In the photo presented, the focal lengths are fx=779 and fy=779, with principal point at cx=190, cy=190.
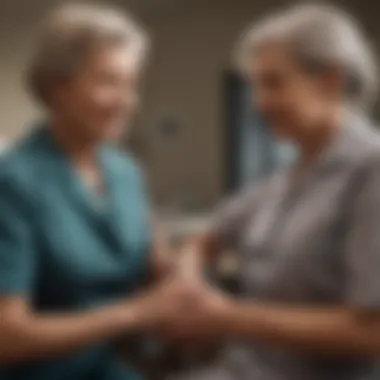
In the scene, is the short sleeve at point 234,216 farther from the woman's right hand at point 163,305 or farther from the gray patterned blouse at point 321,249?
the woman's right hand at point 163,305

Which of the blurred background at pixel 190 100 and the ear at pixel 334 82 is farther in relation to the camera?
the blurred background at pixel 190 100

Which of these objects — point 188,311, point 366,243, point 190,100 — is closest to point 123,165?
point 188,311

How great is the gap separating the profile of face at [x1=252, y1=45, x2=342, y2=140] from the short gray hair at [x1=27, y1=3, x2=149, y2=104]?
6.1 inches

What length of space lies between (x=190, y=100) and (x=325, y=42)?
0.61m

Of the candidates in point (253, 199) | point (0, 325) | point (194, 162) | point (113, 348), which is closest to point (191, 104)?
point (194, 162)

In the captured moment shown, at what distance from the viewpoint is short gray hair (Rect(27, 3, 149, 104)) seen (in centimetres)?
84

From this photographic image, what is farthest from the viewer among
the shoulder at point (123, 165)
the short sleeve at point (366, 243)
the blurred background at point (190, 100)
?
the blurred background at point (190, 100)

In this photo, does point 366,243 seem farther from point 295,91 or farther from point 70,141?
point 70,141

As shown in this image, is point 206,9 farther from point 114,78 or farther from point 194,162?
point 114,78

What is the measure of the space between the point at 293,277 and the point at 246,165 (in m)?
0.44

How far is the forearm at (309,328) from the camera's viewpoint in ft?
2.61

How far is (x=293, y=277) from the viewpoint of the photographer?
2.76 feet

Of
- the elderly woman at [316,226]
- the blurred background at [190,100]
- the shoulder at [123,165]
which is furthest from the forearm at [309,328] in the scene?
the blurred background at [190,100]

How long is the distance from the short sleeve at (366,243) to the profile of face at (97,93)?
0.92 ft
